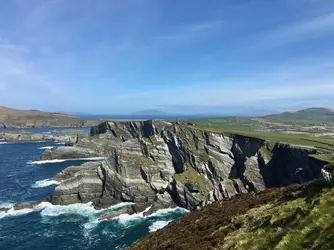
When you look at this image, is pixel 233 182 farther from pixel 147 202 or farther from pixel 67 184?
pixel 67 184

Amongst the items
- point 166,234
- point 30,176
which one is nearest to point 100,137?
point 30,176

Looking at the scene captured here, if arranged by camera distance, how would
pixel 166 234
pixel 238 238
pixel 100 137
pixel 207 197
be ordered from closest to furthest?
pixel 238 238, pixel 166 234, pixel 207 197, pixel 100 137

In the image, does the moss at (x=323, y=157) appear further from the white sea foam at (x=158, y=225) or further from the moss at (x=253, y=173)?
the white sea foam at (x=158, y=225)

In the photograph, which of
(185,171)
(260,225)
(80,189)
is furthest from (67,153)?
(260,225)

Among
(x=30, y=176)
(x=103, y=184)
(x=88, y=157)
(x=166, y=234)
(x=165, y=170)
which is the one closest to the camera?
(x=166, y=234)

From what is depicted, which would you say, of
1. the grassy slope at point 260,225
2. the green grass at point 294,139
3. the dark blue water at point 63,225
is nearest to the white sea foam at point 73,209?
the dark blue water at point 63,225

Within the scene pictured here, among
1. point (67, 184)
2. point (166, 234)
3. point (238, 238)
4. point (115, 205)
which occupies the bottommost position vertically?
point (115, 205)

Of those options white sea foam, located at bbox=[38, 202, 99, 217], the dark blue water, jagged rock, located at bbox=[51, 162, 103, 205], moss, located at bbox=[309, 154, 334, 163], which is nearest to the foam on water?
the dark blue water
